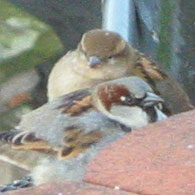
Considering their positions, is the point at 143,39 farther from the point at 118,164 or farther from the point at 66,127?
the point at 118,164

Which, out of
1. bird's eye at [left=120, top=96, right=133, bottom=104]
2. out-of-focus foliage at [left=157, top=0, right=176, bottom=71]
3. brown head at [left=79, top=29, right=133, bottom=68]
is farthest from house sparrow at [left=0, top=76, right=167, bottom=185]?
out-of-focus foliage at [left=157, top=0, right=176, bottom=71]

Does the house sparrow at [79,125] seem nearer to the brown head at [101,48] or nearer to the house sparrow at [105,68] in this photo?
the house sparrow at [105,68]

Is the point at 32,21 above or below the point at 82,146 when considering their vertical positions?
below

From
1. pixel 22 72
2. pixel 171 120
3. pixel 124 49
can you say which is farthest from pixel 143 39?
pixel 171 120

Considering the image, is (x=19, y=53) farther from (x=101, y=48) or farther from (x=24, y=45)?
(x=101, y=48)

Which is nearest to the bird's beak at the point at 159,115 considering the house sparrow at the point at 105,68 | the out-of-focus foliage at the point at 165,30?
the house sparrow at the point at 105,68

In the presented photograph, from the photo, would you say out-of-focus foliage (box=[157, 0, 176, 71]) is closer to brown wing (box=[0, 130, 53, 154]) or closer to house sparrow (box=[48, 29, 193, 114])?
house sparrow (box=[48, 29, 193, 114])
